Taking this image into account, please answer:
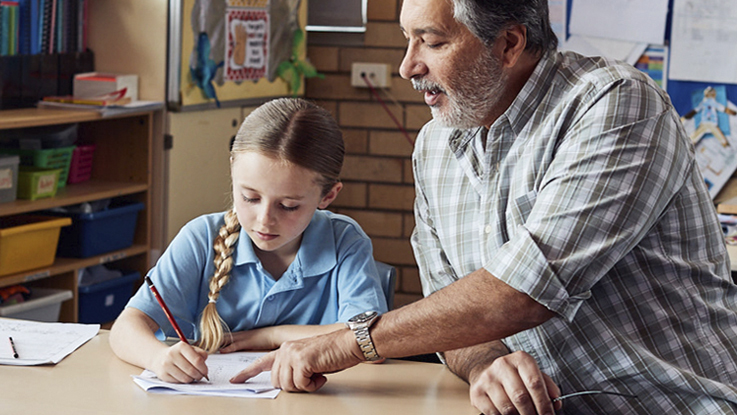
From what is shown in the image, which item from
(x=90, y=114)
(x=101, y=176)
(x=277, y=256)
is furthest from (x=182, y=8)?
(x=277, y=256)

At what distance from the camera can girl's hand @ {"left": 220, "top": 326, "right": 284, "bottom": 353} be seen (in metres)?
1.54

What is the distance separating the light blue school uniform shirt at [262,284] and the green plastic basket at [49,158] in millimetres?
1522

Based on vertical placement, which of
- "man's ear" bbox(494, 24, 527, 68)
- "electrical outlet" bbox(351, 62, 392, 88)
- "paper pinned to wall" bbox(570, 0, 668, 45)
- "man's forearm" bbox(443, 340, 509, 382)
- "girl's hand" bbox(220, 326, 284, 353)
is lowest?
"girl's hand" bbox(220, 326, 284, 353)

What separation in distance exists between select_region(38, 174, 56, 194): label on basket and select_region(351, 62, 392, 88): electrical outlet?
1.42 m

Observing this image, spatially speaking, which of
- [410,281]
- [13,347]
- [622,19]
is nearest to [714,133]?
[622,19]

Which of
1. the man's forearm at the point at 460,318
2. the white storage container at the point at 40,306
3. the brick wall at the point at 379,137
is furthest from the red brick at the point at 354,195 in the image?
the man's forearm at the point at 460,318

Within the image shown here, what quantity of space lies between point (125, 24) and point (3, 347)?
6.49 ft

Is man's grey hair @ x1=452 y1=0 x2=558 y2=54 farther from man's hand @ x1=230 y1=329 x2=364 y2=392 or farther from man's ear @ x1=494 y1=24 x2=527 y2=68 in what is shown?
man's hand @ x1=230 y1=329 x2=364 y2=392

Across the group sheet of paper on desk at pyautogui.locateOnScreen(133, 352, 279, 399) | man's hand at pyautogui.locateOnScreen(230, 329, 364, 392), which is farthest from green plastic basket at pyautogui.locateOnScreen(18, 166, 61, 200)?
→ man's hand at pyautogui.locateOnScreen(230, 329, 364, 392)

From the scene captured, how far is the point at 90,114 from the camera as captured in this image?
2906mm

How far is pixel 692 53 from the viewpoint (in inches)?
130

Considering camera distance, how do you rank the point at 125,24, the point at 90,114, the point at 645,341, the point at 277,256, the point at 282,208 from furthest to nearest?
the point at 125,24
the point at 90,114
the point at 277,256
the point at 282,208
the point at 645,341

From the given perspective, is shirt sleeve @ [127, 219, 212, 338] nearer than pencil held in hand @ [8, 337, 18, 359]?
No

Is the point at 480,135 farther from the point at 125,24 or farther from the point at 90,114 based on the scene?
the point at 125,24
